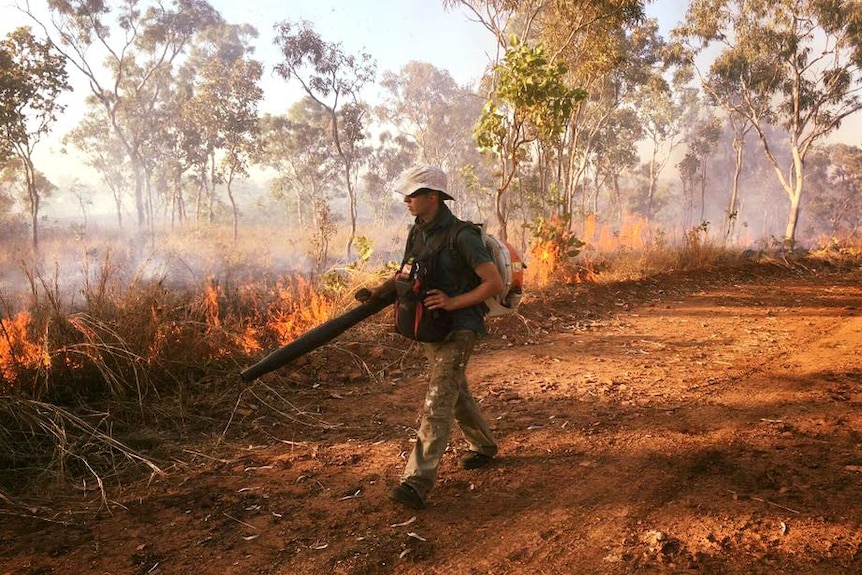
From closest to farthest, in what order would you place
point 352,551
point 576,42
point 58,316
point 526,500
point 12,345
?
point 352,551 → point 526,500 → point 12,345 → point 58,316 → point 576,42

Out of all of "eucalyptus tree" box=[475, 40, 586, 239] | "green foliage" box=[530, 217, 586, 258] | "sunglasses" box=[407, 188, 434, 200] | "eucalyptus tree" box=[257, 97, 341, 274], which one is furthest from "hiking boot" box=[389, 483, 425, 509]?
"eucalyptus tree" box=[257, 97, 341, 274]

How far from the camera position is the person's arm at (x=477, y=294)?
254cm

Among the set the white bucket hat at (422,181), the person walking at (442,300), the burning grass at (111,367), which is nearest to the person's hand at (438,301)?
the person walking at (442,300)

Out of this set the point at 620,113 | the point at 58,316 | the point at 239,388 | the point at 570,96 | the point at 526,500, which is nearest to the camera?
the point at 526,500

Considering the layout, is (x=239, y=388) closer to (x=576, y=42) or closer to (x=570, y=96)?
(x=570, y=96)

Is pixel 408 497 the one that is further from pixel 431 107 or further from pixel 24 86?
pixel 431 107

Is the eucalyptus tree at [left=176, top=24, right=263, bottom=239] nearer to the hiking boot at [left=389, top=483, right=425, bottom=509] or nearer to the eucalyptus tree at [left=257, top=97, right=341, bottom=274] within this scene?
the eucalyptus tree at [left=257, top=97, right=341, bottom=274]

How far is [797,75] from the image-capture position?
17.9 meters

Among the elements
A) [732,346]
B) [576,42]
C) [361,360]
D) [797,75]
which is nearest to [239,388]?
[361,360]

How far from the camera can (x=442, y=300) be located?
8.42 ft

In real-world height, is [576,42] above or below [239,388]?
above

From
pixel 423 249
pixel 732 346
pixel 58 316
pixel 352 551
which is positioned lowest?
pixel 352 551

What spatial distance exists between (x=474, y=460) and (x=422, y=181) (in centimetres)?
166

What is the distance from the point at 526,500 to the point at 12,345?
3699 mm
